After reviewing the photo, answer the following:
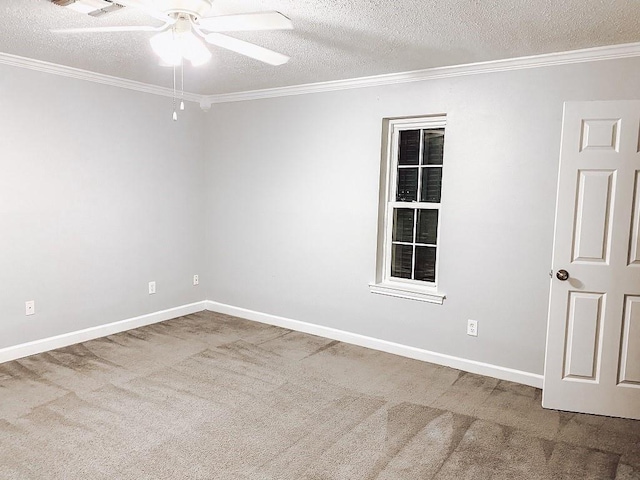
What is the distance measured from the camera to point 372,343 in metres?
4.41

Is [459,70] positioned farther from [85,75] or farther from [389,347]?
[85,75]

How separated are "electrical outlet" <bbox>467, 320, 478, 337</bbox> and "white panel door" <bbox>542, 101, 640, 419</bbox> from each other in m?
0.68

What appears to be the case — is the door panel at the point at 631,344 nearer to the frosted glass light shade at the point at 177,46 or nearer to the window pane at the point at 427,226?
the window pane at the point at 427,226

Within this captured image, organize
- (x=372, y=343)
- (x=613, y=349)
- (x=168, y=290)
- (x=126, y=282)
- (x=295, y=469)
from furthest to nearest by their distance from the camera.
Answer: (x=168, y=290)
(x=126, y=282)
(x=372, y=343)
(x=613, y=349)
(x=295, y=469)

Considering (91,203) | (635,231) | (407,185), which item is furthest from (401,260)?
(91,203)

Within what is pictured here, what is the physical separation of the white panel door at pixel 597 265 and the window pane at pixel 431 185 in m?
1.13

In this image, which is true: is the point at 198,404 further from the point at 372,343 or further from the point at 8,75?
the point at 8,75

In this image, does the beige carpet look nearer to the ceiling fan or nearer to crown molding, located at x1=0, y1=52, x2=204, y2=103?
the ceiling fan

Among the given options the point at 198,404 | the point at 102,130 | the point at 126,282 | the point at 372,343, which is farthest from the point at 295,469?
the point at 102,130

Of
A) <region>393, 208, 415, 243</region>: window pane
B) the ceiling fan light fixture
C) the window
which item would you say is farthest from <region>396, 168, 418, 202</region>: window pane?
the ceiling fan light fixture

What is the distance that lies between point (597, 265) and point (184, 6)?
2800 millimetres

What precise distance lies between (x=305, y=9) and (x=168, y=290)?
3456 mm

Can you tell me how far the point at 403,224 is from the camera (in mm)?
4332

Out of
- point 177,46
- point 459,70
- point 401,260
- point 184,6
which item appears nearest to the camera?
point 184,6
